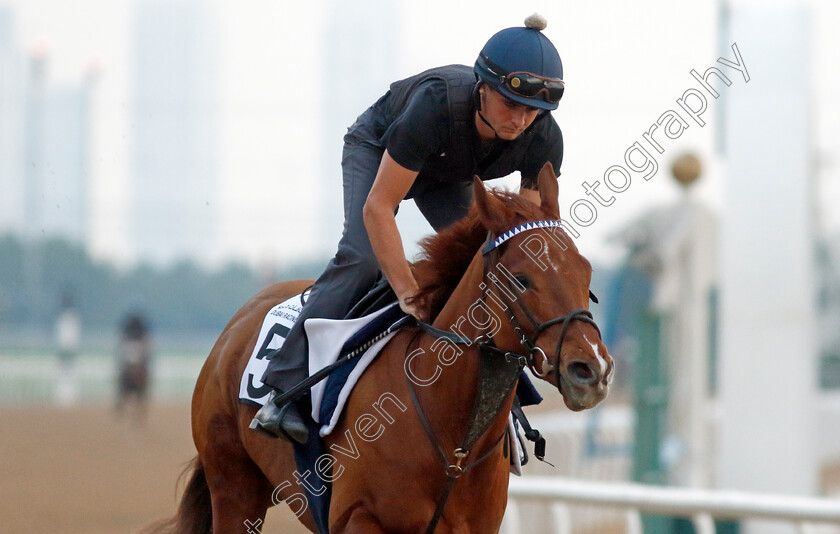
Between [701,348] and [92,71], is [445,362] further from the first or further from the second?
[92,71]

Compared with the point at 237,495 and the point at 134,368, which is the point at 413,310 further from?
the point at 134,368

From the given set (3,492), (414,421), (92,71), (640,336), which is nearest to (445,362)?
(414,421)

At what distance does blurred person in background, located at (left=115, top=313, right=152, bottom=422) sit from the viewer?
17078 millimetres

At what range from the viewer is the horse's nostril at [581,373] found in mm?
2459

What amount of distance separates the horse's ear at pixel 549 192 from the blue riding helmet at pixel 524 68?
22cm

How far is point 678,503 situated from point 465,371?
2.95 meters

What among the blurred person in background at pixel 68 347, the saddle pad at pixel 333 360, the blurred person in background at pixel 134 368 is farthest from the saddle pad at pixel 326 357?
the blurred person in background at pixel 68 347

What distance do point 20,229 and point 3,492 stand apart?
8113 millimetres

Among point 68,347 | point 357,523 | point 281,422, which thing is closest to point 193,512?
point 281,422

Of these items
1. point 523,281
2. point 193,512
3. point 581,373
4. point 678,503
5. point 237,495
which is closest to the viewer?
point 581,373

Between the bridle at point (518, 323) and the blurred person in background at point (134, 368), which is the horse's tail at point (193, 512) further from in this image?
the blurred person in background at point (134, 368)

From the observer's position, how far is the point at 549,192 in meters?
2.92

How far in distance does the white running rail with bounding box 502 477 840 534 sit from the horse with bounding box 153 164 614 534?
8.42 ft

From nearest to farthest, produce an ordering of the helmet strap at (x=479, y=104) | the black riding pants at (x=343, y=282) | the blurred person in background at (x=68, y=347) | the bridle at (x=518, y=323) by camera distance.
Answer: the bridle at (x=518, y=323)
the helmet strap at (x=479, y=104)
the black riding pants at (x=343, y=282)
the blurred person in background at (x=68, y=347)
